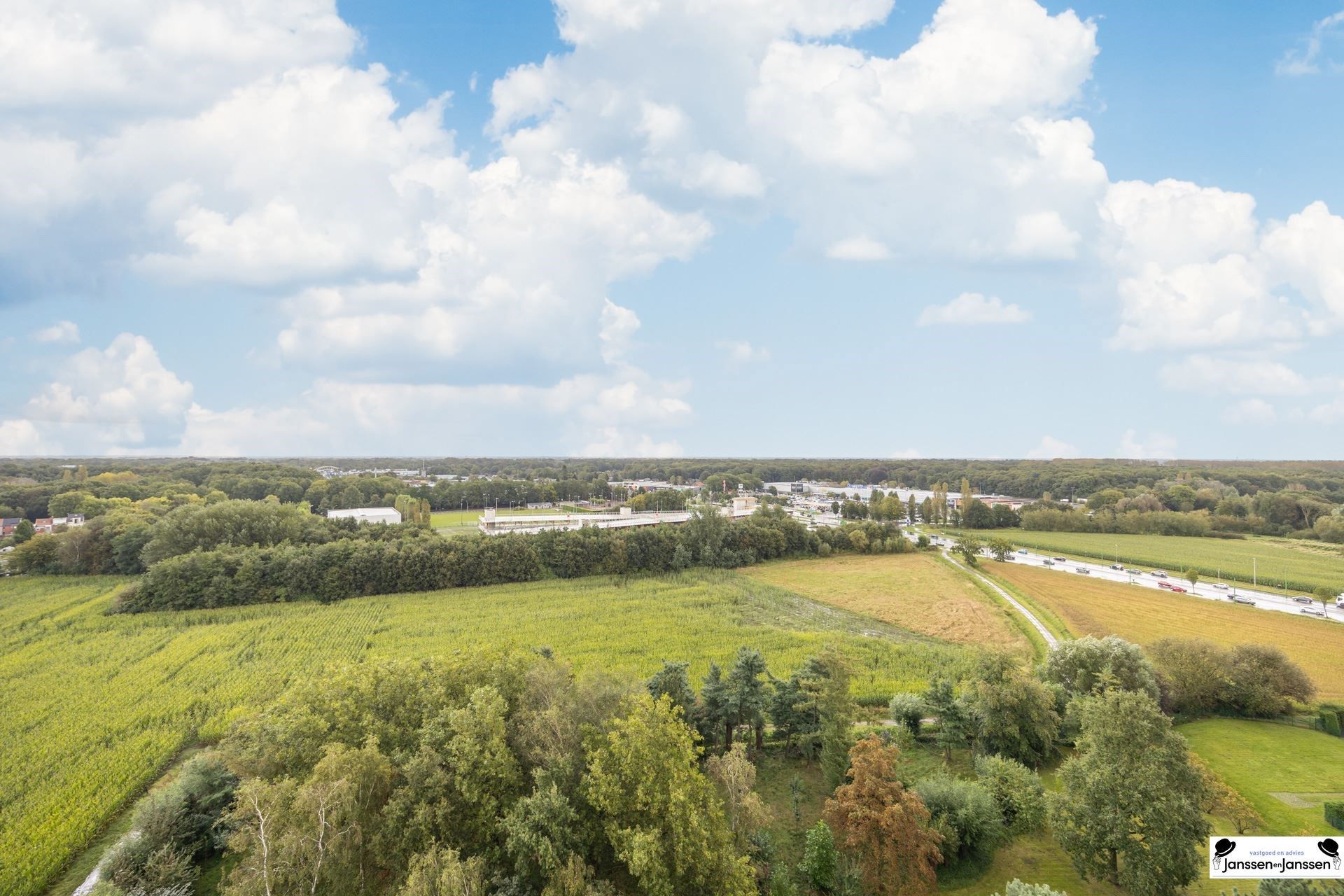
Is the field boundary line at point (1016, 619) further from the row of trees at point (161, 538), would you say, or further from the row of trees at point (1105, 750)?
the row of trees at point (161, 538)

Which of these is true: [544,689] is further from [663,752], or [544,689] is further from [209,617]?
[209,617]

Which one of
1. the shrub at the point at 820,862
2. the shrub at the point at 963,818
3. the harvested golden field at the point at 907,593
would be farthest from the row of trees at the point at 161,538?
the shrub at the point at 963,818

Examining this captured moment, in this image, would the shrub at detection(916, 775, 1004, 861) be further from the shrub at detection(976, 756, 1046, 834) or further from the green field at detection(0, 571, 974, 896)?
the green field at detection(0, 571, 974, 896)

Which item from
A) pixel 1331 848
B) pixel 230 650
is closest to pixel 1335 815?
pixel 1331 848

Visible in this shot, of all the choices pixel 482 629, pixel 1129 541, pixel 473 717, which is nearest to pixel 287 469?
pixel 482 629

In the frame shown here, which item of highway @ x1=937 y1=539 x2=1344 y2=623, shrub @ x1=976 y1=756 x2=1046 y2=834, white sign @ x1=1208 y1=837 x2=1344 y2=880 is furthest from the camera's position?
highway @ x1=937 y1=539 x2=1344 y2=623

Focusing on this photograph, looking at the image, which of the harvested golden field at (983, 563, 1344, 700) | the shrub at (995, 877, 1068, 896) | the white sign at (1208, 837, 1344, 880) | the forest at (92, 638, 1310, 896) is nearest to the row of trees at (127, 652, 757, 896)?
the forest at (92, 638, 1310, 896)

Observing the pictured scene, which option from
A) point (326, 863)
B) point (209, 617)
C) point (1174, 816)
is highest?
point (1174, 816)

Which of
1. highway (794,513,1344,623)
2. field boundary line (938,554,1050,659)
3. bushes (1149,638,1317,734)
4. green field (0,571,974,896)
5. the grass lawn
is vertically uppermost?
bushes (1149,638,1317,734)
